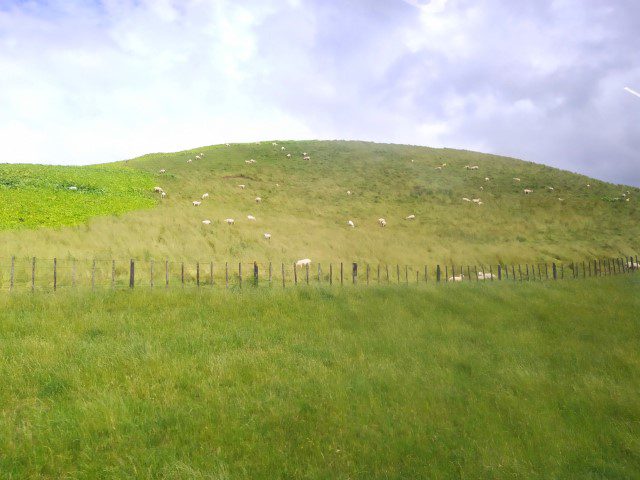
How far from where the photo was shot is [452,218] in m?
42.3

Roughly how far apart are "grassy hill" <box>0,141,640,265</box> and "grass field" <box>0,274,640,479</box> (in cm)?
1125

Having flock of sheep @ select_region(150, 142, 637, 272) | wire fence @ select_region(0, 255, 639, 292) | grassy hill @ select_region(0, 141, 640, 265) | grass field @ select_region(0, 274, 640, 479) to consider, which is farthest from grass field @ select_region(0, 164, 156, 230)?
grass field @ select_region(0, 274, 640, 479)

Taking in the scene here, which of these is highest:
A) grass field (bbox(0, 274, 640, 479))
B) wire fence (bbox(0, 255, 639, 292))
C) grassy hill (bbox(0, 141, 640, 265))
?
grassy hill (bbox(0, 141, 640, 265))

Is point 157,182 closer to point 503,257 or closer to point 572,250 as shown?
point 503,257

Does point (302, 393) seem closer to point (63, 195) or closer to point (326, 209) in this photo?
point (63, 195)

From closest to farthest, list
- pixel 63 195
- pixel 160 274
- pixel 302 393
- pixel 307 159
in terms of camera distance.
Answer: pixel 302 393 < pixel 160 274 < pixel 63 195 < pixel 307 159

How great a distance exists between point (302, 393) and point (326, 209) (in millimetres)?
36236

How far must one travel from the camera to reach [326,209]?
42.8 metres

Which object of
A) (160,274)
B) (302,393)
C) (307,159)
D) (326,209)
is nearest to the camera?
(302,393)

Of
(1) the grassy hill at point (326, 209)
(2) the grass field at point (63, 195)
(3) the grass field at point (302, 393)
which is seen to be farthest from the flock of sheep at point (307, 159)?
(3) the grass field at point (302, 393)

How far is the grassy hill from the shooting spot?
2378cm

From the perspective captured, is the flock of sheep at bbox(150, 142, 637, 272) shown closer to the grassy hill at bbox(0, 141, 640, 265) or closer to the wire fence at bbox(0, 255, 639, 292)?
the wire fence at bbox(0, 255, 639, 292)

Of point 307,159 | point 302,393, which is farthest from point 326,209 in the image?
point 302,393

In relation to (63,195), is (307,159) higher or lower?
higher
